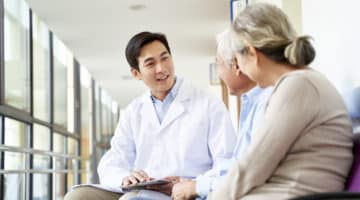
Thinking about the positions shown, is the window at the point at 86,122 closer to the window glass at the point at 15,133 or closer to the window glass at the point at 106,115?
the window glass at the point at 106,115

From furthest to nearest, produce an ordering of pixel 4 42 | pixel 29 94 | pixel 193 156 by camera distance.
→ pixel 29 94 → pixel 4 42 → pixel 193 156

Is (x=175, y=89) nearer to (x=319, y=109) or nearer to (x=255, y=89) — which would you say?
(x=255, y=89)

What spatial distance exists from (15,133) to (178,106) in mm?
3931

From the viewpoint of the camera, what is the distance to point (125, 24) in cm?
759

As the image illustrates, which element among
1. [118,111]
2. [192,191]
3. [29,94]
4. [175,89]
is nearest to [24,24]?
[29,94]

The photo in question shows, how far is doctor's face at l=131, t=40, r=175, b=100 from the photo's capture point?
253 centimetres

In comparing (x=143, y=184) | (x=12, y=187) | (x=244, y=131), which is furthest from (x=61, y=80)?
(x=244, y=131)

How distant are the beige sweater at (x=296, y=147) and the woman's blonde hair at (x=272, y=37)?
8cm

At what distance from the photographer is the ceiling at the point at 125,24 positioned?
666 centimetres

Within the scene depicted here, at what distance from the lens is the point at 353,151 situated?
1525mm

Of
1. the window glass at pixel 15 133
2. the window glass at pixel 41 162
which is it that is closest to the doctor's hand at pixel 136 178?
the window glass at pixel 15 133

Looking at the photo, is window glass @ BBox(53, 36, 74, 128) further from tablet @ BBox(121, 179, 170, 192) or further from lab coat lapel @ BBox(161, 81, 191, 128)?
tablet @ BBox(121, 179, 170, 192)

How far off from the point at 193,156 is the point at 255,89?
1.83 ft

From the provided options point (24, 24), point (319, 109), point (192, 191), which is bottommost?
point (192, 191)
